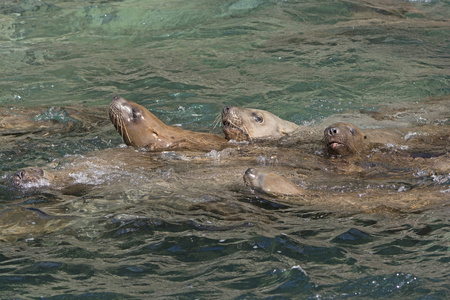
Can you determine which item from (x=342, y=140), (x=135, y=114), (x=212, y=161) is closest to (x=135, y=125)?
(x=135, y=114)

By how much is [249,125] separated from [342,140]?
4.24 feet

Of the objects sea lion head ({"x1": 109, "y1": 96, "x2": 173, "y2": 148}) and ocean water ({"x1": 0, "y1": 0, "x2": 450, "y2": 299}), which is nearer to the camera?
ocean water ({"x1": 0, "y1": 0, "x2": 450, "y2": 299})

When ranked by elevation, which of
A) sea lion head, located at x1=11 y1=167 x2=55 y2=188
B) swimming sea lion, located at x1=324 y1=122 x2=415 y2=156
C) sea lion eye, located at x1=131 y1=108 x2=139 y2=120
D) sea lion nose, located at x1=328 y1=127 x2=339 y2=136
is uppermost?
sea lion eye, located at x1=131 y1=108 x2=139 y2=120

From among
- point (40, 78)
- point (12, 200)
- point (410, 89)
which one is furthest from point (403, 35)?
point (12, 200)

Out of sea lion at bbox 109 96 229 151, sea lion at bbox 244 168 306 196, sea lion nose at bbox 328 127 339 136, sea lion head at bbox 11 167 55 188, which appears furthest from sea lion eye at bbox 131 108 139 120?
sea lion nose at bbox 328 127 339 136

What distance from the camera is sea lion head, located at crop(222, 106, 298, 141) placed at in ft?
24.5

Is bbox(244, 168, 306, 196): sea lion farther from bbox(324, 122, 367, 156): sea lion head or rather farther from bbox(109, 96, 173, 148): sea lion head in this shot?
bbox(109, 96, 173, 148): sea lion head

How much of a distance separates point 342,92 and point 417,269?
558 centimetres

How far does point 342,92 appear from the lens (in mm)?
9367

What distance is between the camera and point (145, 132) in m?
7.13

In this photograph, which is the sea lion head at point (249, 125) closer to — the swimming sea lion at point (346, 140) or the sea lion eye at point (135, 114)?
the swimming sea lion at point (346, 140)

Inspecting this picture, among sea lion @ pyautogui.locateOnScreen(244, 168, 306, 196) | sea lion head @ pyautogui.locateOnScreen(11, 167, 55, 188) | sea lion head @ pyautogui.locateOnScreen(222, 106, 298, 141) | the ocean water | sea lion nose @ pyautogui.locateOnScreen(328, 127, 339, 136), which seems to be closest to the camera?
the ocean water

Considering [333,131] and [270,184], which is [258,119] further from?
[270,184]

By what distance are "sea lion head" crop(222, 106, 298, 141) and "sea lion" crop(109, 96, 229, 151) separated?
289 mm
